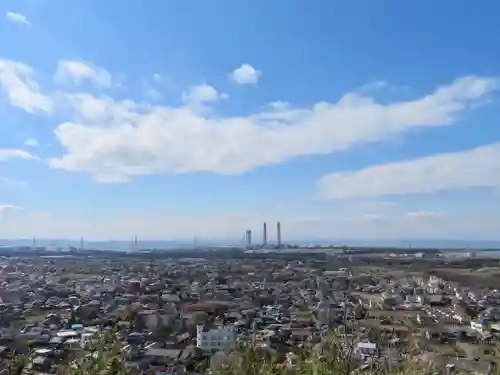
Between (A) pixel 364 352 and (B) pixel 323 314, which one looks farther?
(B) pixel 323 314

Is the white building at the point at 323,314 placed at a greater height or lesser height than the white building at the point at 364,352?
lesser

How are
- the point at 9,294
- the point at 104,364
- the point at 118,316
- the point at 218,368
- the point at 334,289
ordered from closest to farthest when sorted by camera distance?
the point at 104,364 < the point at 218,368 < the point at 118,316 < the point at 9,294 < the point at 334,289

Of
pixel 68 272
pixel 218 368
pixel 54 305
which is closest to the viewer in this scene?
pixel 218 368

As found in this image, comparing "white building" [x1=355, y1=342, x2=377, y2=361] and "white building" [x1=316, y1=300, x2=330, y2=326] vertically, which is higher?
"white building" [x1=355, y1=342, x2=377, y2=361]

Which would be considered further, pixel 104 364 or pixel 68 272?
pixel 68 272

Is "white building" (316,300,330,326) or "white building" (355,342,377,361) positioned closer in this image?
"white building" (355,342,377,361)

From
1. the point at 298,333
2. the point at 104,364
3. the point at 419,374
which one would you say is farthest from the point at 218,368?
the point at 298,333

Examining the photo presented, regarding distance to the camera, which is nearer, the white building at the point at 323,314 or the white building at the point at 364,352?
the white building at the point at 364,352

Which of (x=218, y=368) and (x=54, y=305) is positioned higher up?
(x=218, y=368)

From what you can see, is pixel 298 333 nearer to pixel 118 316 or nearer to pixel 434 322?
pixel 434 322

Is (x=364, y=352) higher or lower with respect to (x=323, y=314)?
higher
